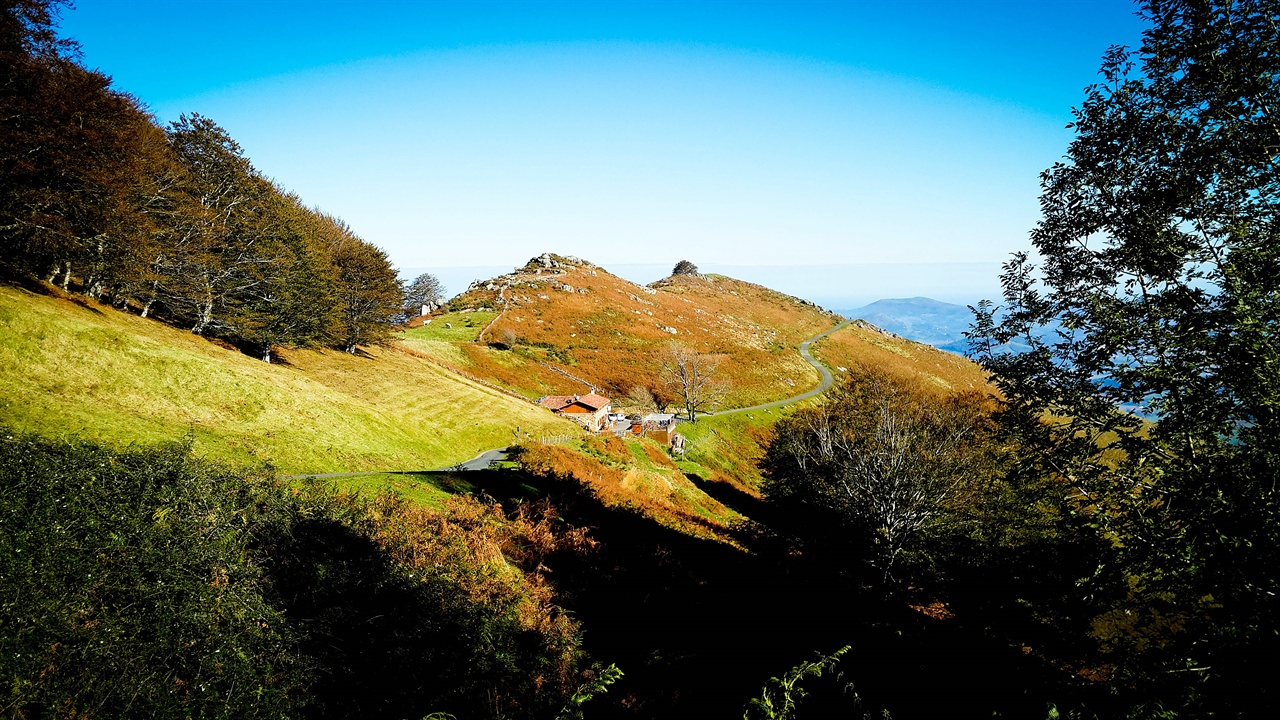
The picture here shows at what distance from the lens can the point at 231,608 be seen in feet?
24.6

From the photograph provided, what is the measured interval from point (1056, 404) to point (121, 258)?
39631 mm

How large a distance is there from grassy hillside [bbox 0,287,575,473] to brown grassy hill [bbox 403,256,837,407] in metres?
24.0

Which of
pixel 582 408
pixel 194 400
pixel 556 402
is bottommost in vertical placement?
pixel 194 400

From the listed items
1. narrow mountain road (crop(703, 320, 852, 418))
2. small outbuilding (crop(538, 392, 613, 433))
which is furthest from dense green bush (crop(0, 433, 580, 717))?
narrow mountain road (crop(703, 320, 852, 418))

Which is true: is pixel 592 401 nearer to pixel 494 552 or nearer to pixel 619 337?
pixel 619 337

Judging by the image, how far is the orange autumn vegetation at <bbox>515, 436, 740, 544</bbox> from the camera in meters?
21.2

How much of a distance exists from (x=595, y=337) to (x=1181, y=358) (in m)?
73.6

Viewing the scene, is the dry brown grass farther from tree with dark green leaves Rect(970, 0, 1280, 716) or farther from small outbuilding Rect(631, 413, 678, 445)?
tree with dark green leaves Rect(970, 0, 1280, 716)

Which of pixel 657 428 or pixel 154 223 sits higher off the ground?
pixel 154 223

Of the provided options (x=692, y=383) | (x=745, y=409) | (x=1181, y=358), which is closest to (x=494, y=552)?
(x=1181, y=358)

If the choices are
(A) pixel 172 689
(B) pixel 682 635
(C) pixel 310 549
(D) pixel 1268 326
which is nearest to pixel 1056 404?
(D) pixel 1268 326

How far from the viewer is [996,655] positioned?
13.3m

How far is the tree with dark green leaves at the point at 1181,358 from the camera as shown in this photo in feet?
18.7

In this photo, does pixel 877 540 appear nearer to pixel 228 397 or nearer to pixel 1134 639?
pixel 1134 639
